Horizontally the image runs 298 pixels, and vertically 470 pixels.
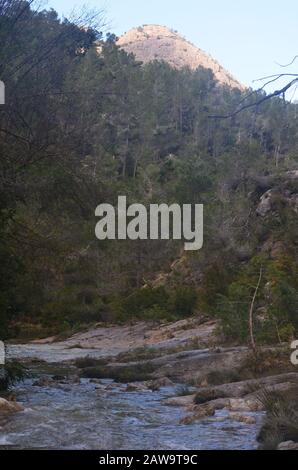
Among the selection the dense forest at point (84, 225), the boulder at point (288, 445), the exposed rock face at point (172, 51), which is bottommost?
the boulder at point (288, 445)

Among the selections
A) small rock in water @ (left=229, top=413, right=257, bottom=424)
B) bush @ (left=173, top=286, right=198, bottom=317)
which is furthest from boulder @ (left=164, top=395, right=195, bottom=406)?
bush @ (left=173, top=286, right=198, bottom=317)

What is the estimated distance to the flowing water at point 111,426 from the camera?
26.3 feet

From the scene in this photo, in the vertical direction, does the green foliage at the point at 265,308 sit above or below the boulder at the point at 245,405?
above

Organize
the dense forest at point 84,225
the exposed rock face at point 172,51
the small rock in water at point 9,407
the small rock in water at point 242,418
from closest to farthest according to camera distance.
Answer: the small rock in water at point 242,418, the small rock in water at point 9,407, the dense forest at point 84,225, the exposed rock face at point 172,51

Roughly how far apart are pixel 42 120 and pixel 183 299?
18.1 metres

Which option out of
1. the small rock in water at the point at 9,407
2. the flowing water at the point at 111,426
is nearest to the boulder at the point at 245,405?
the flowing water at the point at 111,426

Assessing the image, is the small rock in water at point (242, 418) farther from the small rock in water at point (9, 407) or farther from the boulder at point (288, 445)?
the small rock in water at point (9, 407)

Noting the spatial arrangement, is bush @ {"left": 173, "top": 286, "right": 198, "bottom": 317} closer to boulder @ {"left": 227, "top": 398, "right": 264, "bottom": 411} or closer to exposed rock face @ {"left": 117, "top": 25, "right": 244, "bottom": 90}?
boulder @ {"left": 227, "top": 398, "right": 264, "bottom": 411}

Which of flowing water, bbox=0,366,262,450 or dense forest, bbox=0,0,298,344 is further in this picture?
dense forest, bbox=0,0,298,344

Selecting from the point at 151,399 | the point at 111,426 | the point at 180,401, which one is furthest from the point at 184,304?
the point at 111,426

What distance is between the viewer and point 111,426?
9.42 meters

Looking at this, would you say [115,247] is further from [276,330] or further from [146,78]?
[146,78]

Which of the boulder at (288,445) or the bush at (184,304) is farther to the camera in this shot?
the bush at (184,304)

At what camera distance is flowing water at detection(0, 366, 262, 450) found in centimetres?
802
